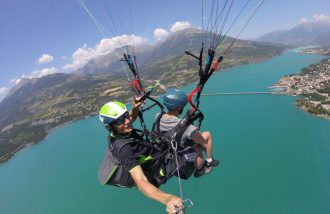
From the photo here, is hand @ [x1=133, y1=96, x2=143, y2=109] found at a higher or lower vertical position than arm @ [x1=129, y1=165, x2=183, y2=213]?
higher

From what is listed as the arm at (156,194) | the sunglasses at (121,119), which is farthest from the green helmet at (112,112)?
the arm at (156,194)

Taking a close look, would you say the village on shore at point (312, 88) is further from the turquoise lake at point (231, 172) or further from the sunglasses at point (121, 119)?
the sunglasses at point (121, 119)

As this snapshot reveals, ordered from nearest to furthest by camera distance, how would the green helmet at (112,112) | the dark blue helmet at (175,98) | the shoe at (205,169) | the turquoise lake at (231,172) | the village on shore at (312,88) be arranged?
1. the green helmet at (112,112)
2. the dark blue helmet at (175,98)
3. the shoe at (205,169)
4. the turquoise lake at (231,172)
5. the village on shore at (312,88)

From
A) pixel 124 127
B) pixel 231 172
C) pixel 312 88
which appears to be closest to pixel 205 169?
pixel 124 127

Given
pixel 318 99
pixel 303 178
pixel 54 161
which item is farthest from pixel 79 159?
pixel 318 99

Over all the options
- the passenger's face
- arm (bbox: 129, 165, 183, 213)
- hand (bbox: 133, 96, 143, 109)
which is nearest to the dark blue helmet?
hand (bbox: 133, 96, 143, 109)

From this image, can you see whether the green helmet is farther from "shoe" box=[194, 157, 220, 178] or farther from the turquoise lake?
the turquoise lake

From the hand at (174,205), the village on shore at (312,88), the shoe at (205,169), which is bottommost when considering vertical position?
the village on shore at (312,88)
